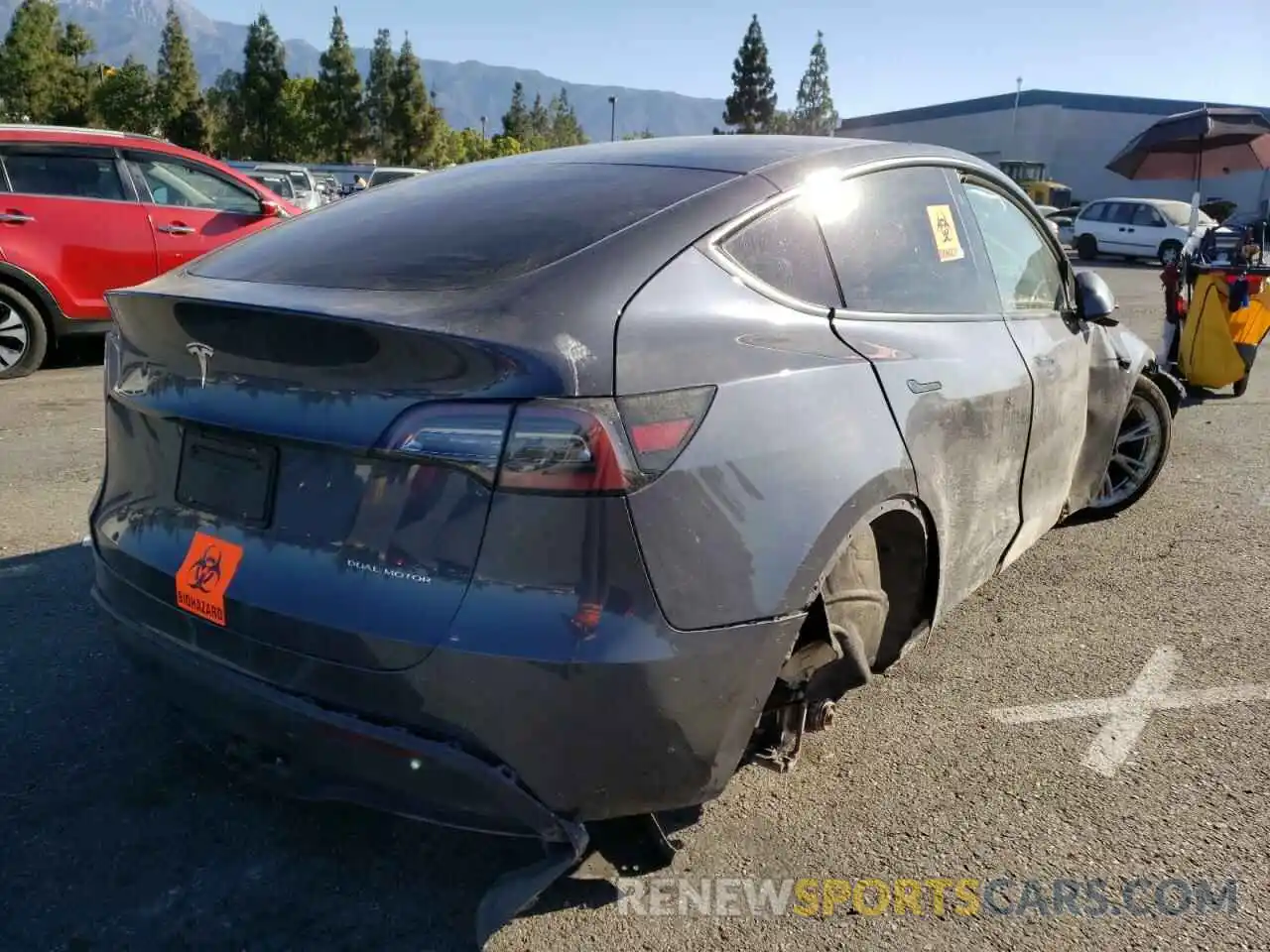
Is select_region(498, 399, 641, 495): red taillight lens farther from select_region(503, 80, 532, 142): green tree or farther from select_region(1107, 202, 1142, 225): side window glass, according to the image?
select_region(503, 80, 532, 142): green tree

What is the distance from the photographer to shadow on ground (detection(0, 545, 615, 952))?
219 cm


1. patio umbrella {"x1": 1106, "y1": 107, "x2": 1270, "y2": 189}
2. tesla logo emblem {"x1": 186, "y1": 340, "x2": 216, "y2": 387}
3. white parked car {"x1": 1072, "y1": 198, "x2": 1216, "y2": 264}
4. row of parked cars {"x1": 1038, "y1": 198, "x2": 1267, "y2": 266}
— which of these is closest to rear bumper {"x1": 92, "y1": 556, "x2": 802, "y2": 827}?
tesla logo emblem {"x1": 186, "y1": 340, "x2": 216, "y2": 387}

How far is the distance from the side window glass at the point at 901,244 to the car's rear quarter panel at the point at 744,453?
39cm

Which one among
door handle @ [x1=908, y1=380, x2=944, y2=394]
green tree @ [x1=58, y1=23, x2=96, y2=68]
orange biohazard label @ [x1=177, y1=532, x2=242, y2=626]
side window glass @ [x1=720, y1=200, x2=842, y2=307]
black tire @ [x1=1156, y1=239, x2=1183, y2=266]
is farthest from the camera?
green tree @ [x1=58, y1=23, x2=96, y2=68]

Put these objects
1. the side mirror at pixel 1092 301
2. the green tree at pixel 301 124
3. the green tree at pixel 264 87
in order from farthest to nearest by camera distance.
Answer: the green tree at pixel 301 124, the green tree at pixel 264 87, the side mirror at pixel 1092 301

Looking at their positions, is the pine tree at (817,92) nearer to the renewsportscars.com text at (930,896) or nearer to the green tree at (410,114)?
the green tree at (410,114)

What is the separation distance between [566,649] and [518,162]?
1.83m

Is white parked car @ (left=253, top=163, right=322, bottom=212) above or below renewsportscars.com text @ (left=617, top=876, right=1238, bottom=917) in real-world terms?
above

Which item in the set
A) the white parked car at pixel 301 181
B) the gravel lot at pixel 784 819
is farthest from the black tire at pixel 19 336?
the white parked car at pixel 301 181

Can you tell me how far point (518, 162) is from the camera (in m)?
3.15

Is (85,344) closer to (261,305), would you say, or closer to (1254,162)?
(261,305)

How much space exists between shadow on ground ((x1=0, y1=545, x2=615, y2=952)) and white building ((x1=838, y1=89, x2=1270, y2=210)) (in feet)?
189

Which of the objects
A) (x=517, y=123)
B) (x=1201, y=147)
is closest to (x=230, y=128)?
(x=517, y=123)

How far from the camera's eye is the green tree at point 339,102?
51219 mm
